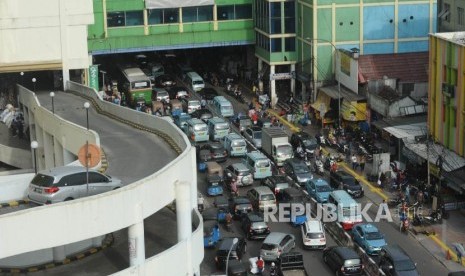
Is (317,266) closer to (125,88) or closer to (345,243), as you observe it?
(345,243)

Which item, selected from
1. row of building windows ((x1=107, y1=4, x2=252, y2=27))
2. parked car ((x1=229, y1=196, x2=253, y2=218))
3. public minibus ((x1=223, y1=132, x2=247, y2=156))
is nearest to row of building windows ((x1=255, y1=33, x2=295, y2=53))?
row of building windows ((x1=107, y1=4, x2=252, y2=27))

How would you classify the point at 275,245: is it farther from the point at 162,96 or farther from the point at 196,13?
the point at 196,13

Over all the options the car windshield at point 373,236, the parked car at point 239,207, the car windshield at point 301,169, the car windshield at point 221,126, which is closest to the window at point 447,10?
the car windshield at point 221,126

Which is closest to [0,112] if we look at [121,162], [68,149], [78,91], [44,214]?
[78,91]

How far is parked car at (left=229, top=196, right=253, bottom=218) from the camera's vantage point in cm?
5528

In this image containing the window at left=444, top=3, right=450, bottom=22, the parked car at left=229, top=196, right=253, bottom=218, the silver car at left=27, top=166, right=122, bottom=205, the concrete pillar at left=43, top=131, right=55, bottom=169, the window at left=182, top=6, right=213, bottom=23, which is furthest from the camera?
the window at left=182, top=6, right=213, bottom=23

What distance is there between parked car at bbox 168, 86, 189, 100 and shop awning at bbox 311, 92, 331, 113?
12524mm

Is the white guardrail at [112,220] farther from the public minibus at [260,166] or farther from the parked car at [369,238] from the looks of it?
the public minibus at [260,166]

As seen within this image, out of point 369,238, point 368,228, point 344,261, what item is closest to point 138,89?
point 368,228

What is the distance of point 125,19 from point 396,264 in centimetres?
4666

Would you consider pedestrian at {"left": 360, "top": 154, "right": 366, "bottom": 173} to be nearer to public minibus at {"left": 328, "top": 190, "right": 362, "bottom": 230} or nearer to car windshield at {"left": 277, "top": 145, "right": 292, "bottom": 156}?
car windshield at {"left": 277, "top": 145, "right": 292, "bottom": 156}

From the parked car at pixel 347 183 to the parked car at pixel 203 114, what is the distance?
18052mm

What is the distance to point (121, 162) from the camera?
3853cm

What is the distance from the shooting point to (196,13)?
8706cm
